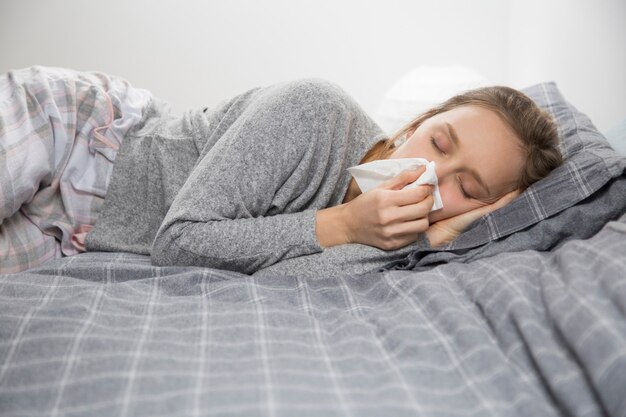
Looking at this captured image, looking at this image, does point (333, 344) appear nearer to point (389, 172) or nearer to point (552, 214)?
point (389, 172)

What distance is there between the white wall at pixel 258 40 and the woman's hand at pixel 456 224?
1224 millimetres

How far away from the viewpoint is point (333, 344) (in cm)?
77

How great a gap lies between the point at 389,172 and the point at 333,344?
1.48 feet

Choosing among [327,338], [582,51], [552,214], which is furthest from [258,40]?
[327,338]

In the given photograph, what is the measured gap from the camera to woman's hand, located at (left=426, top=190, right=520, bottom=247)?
118 cm

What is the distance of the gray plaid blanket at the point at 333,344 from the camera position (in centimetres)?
62

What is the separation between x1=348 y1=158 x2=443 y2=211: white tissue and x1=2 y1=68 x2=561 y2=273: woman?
0.08ft

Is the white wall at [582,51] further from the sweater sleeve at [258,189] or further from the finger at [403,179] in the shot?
the sweater sleeve at [258,189]

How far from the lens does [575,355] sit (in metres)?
0.67

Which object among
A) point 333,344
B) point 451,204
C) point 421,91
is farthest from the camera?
point 421,91

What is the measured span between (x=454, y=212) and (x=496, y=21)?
150 centimetres

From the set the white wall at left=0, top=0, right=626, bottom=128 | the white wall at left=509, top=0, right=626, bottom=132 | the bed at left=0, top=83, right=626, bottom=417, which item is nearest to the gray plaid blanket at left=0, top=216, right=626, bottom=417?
the bed at left=0, top=83, right=626, bottom=417

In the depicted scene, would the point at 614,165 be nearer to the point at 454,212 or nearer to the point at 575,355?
the point at 454,212

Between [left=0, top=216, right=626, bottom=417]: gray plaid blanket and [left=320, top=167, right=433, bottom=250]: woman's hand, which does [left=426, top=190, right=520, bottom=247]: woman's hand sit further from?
[left=0, top=216, right=626, bottom=417]: gray plaid blanket
